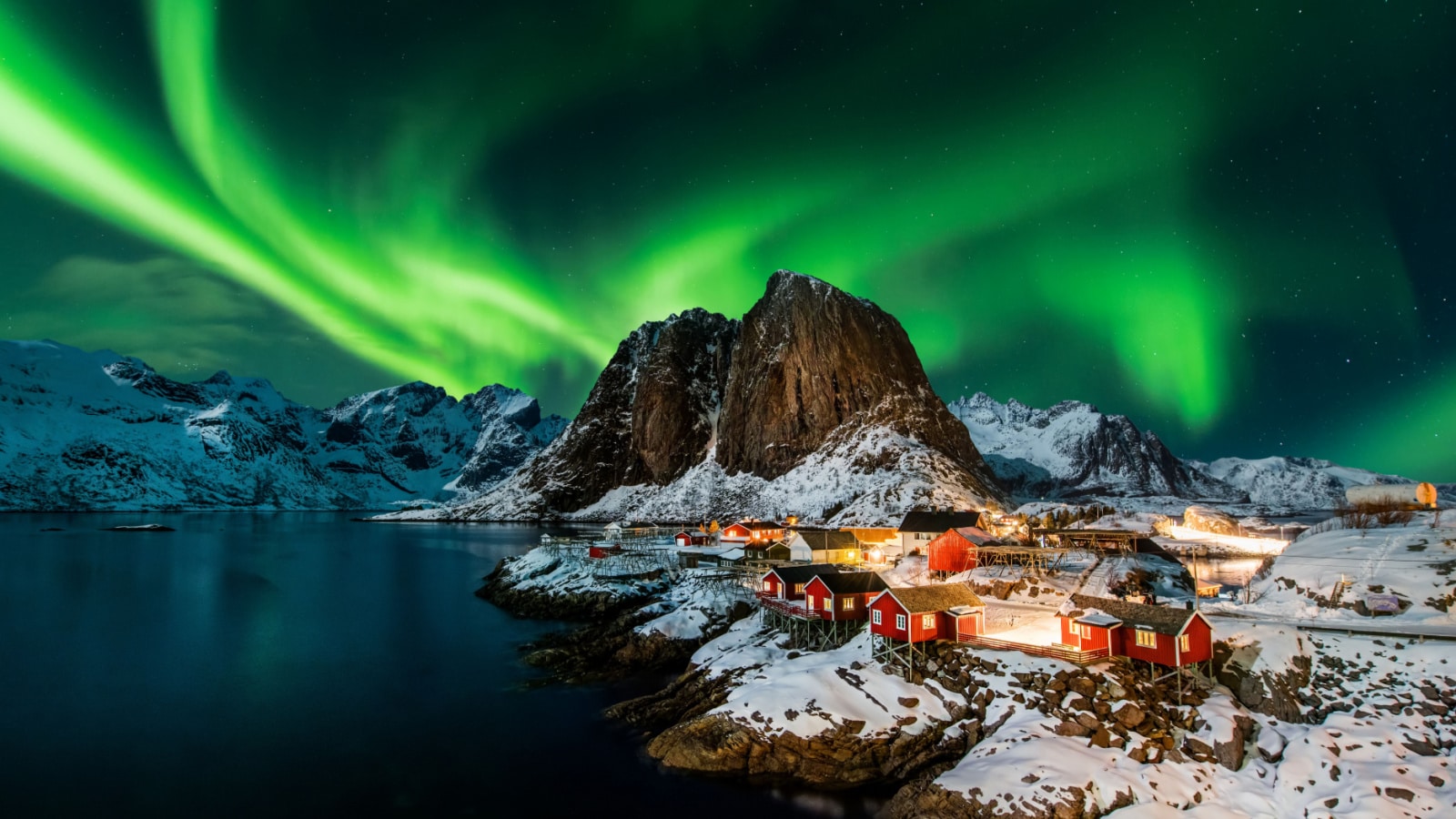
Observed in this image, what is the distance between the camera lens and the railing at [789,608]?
156ft

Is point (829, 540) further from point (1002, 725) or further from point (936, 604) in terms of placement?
point (1002, 725)

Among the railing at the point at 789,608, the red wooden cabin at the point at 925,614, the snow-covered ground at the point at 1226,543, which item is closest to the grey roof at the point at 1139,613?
the red wooden cabin at the point at 925,614

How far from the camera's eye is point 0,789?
30906 millimetres

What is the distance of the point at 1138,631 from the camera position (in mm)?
34656

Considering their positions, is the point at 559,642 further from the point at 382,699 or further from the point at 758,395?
the point at 758,395

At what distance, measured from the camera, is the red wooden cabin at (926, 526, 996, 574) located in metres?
61.1

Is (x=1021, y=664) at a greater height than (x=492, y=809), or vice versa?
(x=1021, y=664)

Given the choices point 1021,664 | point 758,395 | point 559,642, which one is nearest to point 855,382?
point 758,395

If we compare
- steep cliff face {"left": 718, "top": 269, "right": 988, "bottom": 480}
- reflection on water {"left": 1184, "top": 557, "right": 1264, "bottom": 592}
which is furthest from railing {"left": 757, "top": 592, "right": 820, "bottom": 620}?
steep cliff face {"left": 718, "top": 269, "right": 988, "bottom": 480}

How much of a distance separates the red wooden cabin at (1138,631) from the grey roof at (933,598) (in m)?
5.19

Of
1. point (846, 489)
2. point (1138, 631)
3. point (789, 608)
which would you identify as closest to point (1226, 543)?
point (1138, 631)

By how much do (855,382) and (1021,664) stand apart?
502ft

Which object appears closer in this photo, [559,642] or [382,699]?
[382,699]

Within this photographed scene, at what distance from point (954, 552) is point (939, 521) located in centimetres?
1154
